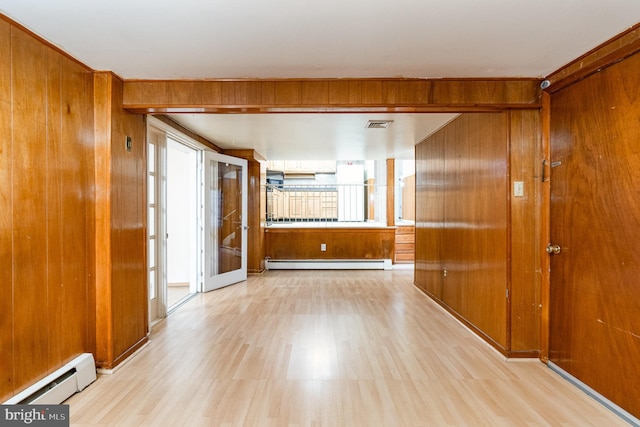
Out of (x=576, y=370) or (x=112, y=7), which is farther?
(x=576, y=370)

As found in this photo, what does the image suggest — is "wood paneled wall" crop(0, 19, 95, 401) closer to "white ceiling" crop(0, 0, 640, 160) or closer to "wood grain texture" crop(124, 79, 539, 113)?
"white ceiling" crop(0, 0, 640, 160)

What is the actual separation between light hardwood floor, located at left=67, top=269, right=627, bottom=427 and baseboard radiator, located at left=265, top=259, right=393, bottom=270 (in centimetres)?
260

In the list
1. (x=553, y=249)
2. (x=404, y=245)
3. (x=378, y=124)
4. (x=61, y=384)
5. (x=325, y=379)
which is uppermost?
(x=378, y=124)

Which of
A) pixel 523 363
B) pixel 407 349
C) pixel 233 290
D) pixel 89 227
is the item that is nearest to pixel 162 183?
pixel 89 227

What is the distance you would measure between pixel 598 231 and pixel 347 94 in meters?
Result: 1.92

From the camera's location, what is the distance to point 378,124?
12.2ft

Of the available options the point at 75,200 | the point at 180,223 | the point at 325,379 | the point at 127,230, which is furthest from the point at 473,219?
the point at 180,223

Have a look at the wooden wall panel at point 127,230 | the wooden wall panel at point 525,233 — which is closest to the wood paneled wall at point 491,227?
the wooden wall panel at point 525,233

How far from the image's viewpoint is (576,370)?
2.21 meters

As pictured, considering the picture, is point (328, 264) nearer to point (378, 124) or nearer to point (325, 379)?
point (378, 124)

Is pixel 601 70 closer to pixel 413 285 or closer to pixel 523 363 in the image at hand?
pixel 523 363

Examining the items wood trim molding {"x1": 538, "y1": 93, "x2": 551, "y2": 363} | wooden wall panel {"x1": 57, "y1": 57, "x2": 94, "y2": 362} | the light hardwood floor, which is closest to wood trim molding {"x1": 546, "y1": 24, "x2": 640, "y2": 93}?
wood trim molding {"x1": 538, "y1": 93, "x2": 551, "y2": 363}

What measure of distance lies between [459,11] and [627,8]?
84cm

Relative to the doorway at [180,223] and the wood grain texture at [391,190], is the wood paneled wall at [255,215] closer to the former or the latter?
the doorway at [180,223]
